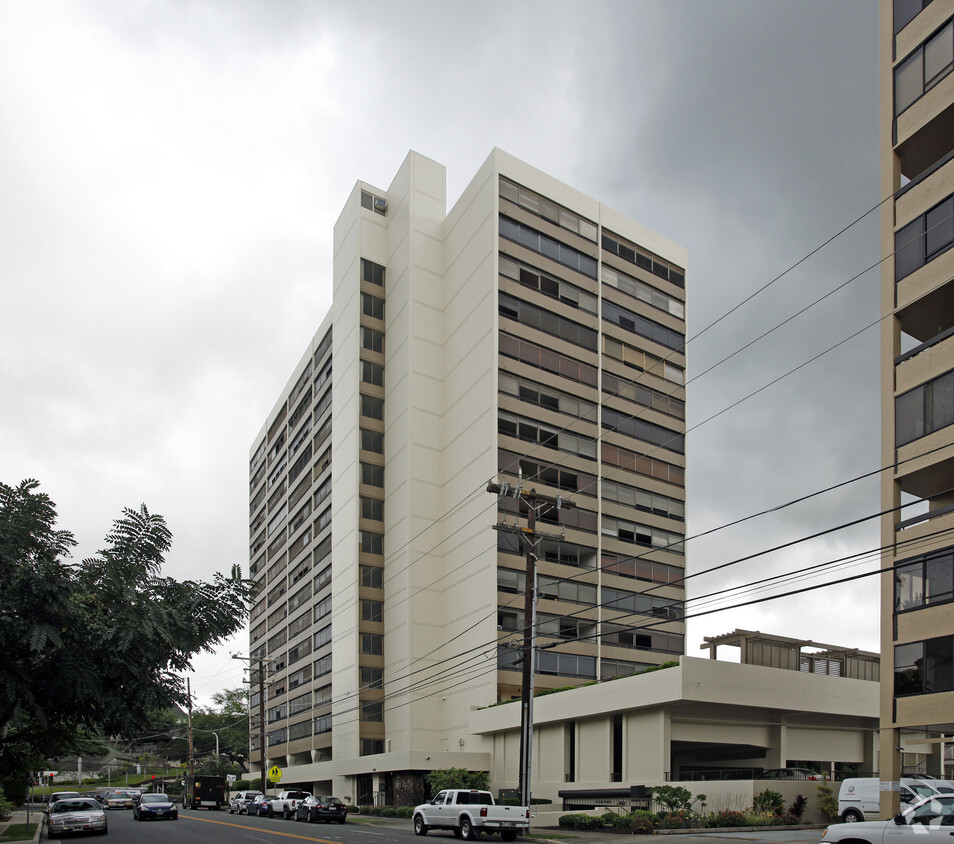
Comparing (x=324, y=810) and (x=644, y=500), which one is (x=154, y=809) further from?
(x=644, y=500)

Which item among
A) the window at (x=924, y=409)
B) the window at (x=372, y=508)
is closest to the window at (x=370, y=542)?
the window at (x=372, y=508)

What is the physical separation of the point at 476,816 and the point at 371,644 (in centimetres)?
3833

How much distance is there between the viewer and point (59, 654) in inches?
857

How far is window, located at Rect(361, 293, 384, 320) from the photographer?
74.7 metres

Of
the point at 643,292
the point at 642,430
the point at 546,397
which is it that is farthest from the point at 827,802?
the point at 643,292

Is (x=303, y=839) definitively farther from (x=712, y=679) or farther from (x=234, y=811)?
(x=234, y=811)

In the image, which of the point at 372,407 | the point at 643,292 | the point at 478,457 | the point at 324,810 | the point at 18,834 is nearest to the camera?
the point at 18,834

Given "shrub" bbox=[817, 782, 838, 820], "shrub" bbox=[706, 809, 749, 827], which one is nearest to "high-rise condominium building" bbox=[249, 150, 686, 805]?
"shrub" bbox=[817, 782, 838, 820]

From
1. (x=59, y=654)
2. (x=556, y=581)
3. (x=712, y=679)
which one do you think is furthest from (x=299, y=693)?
(x=59, y=654)

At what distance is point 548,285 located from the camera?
6762cm

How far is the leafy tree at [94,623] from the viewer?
20.3 m

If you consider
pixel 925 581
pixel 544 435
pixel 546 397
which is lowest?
pixel 925 581

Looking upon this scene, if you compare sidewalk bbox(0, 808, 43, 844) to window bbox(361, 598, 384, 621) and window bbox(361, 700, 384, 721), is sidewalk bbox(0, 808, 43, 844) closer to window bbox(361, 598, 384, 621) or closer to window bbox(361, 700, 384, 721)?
window bbox(361, 700, 384, 721)

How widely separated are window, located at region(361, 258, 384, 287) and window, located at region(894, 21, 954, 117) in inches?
1867
